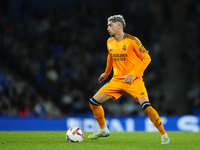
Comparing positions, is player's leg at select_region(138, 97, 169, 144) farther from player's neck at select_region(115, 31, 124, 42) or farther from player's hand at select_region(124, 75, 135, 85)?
player's neck at select_region(115, 31, 124, 42)

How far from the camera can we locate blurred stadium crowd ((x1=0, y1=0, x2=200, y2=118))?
585 inches

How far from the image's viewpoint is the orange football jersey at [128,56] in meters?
6.80

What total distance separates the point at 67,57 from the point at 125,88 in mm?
10092

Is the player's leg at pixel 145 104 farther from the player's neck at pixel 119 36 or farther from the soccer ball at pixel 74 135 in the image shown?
the soccer ball at pixel 74 135

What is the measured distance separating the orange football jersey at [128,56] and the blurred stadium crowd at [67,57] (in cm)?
745

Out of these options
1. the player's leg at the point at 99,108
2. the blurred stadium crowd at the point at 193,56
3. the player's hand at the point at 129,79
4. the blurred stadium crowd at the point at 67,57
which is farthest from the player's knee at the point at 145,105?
the blurred stadium crowd at the point at 193,56

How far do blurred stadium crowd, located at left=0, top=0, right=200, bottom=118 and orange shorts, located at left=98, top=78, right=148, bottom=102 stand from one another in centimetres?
730

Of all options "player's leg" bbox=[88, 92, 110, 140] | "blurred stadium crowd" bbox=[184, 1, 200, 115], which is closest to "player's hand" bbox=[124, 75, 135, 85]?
"player's leg" bbox=[88, 92, 110, 140]

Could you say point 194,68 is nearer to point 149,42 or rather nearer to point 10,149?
point 149,42

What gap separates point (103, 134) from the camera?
7.22 meters

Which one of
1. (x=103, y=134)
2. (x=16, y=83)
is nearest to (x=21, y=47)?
(x=16, y=83)

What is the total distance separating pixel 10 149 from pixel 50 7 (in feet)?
44.3

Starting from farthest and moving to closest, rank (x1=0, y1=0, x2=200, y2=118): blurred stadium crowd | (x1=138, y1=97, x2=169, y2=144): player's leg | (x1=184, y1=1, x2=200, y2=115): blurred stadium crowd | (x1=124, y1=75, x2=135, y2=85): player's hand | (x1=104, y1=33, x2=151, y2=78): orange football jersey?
(x1=184, y1=1, x2=200, y2=115): blurred stadium crowd → (x1=0, y1=0, x2=200, y2=118): blurred stadium crowd → (x1=104, y1=33, x2=151, y2=78): orange football jersey → (x1=124, y1=75, x2=135, y2=85): player's hand → (x1=138, y1=97, x2=169, y2=144): player's leg

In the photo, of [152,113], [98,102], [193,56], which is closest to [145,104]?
[152,113]
